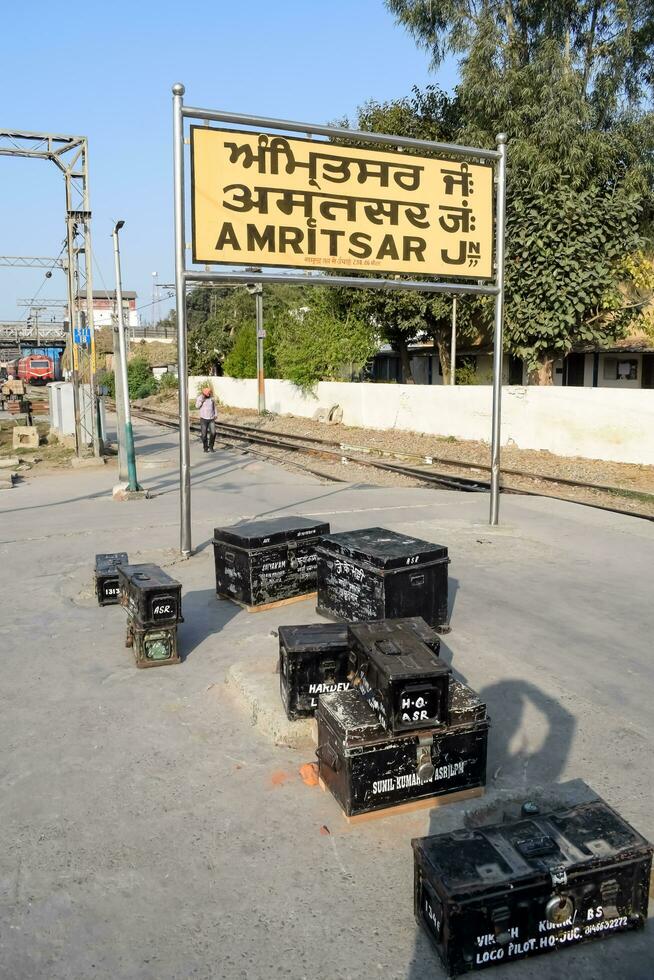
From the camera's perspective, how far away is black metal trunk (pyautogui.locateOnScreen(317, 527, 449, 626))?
6.05m

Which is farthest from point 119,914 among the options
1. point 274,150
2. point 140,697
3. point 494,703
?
point 274,150

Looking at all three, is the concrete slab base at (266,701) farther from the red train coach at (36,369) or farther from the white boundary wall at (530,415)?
the red train coach at (36,369)

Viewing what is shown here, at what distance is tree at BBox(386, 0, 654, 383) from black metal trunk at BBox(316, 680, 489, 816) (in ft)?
71.8

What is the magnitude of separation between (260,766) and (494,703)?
65.3 inches

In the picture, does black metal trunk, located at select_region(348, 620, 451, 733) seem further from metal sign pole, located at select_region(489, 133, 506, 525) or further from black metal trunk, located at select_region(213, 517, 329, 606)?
metal sign pole, located at select_region(489, 133, 506, 525)

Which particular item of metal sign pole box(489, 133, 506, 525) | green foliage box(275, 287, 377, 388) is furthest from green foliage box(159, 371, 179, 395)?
metal sign pole box(489, 133, 506, 525)

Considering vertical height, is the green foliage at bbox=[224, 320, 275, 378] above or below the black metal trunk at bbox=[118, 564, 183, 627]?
above

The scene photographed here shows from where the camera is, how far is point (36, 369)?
60906 mm

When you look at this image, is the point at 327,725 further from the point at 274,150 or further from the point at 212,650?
the point at 274,150

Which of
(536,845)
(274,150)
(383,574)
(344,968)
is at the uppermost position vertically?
(274,150)

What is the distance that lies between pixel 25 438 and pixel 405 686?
2354cm

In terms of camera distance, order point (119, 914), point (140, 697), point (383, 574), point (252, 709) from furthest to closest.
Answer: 1. point (383, 574)
2. point (140, 697)
3. point (252, 709)
4. point (119, 914)

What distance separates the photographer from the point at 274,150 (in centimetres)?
866

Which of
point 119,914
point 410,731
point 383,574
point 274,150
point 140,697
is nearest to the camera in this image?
point 119,914
